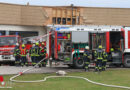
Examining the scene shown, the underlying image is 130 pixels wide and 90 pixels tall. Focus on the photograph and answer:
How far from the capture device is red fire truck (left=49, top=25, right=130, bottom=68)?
14.5 m

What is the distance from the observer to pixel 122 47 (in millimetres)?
15117

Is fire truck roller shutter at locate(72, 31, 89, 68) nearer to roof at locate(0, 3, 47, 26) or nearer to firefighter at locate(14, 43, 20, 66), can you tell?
firefighter at locate(14, 43, 20, 66)

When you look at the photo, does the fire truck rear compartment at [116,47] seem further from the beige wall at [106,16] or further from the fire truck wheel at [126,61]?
the beige wall at [106,16]

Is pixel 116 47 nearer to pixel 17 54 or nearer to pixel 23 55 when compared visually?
pixel 23 55

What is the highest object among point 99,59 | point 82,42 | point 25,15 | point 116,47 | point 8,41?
point 25,15

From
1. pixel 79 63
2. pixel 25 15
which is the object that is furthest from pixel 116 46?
pixel 25 15

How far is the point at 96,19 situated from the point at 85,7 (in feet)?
5.62

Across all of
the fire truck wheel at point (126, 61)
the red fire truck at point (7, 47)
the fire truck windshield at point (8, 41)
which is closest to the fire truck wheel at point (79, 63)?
the fire truck wheel at point (126, 61)

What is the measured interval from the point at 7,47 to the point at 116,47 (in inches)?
300

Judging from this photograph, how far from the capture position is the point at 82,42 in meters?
14.5

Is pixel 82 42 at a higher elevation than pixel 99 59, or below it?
higher

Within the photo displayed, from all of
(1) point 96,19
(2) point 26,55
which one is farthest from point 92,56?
(1) point 96,19

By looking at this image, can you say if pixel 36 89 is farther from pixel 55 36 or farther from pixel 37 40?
pixel 37 40

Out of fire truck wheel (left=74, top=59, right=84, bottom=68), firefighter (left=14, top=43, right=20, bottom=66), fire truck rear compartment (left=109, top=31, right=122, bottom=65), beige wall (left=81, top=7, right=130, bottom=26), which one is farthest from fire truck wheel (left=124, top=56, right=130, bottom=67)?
beige wall (left=81, top=7, right=130, bottom=26)
